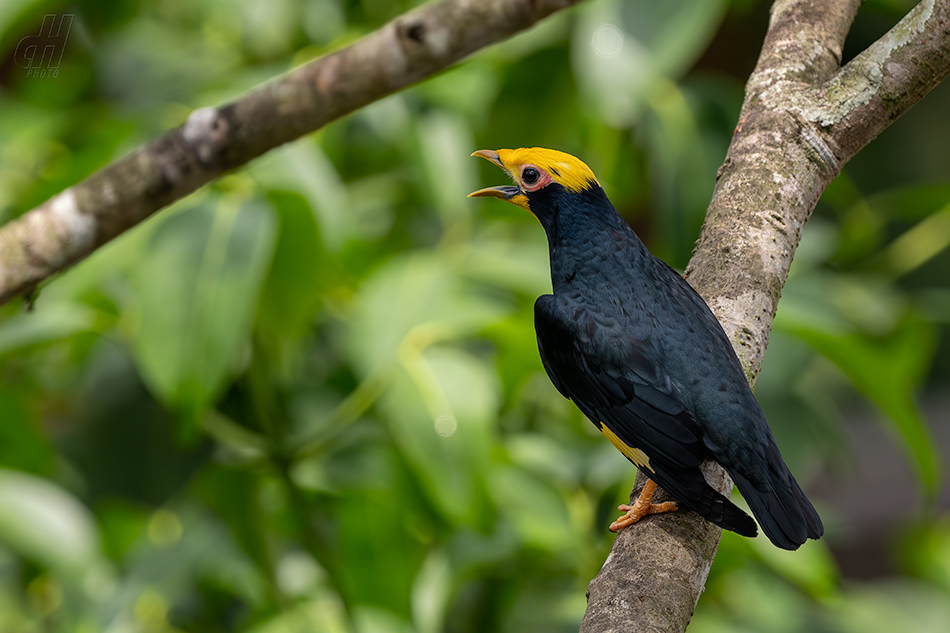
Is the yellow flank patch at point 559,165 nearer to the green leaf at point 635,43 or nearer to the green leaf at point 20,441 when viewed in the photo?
the green leaf at point 635,43

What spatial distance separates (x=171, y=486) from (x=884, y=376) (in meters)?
1.78

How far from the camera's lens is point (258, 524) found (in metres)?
2.07

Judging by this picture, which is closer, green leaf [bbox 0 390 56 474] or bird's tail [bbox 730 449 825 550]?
bird's tail [bbox 730 449 825 550]

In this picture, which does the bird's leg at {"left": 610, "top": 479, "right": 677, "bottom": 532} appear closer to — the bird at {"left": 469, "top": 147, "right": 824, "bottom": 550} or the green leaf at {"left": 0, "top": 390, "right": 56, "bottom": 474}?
the bird at {"left": 469, "top": 147, "right": 824, "bottom": 550}

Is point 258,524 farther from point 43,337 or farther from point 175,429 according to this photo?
point 43,337

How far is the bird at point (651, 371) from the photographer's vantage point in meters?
0.95

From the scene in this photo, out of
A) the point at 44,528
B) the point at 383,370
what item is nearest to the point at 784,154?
the point at 383,370

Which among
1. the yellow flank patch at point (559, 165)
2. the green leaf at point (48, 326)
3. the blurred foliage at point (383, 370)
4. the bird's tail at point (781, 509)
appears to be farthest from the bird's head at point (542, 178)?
the green leaf at point (48, 326)

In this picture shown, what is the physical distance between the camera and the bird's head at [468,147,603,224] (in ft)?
3.63

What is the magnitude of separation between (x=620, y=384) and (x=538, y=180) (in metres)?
0.30

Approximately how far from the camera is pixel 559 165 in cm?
111

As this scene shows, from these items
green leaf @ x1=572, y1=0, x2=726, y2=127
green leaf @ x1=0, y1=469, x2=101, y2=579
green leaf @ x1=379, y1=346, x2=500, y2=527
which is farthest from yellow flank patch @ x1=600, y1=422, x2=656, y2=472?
green leaf @ x1=0, y1=469, x2=101, y2=579

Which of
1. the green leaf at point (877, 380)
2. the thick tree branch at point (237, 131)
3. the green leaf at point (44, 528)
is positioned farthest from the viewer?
the green leaf at point (44, 528)

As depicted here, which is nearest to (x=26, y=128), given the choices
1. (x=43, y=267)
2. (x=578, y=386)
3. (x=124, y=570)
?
(x=124, y=570)
